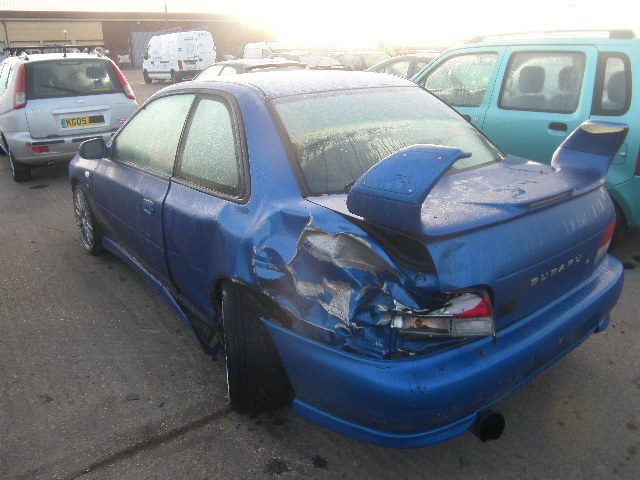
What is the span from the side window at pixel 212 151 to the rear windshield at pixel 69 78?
5169mm

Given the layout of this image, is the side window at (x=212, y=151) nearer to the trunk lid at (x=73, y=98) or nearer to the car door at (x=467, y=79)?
the car door at (x=467, y=79)

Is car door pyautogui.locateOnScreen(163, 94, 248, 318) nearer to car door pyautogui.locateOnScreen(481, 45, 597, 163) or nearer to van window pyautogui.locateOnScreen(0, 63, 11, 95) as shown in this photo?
car door pyautogui.locateOnScreen(481, 45, 597, 163)

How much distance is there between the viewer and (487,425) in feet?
6.70

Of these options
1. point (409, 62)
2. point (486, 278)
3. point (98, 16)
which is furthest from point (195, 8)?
point (486, 278)

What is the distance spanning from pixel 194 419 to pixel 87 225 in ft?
8.73

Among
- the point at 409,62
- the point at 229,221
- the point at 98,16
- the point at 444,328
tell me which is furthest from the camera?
the point at 98,16

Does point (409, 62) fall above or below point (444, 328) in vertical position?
above

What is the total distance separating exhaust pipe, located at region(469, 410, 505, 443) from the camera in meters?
2.04

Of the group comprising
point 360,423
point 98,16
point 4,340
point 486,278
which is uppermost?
point 98,16

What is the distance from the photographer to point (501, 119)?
485 cm

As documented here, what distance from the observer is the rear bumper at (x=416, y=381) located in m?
1.90

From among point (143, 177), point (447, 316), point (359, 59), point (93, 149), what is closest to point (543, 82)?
point (143, 177)

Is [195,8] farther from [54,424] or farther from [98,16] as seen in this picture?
[54,424]

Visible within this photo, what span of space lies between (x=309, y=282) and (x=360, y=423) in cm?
55
